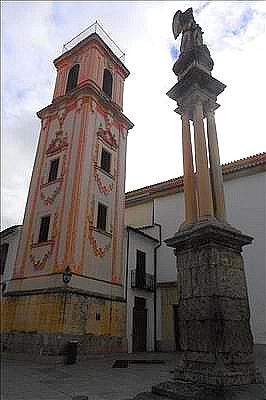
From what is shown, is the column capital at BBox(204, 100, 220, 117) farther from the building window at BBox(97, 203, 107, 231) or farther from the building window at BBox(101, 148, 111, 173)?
the building window at BBox(101, 148, 111, 173)

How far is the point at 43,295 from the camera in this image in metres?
13.8

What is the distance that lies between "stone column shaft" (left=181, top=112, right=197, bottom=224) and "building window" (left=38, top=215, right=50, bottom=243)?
10.5 m

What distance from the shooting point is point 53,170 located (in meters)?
17.9

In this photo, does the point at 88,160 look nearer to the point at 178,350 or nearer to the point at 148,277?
the point at 148,277

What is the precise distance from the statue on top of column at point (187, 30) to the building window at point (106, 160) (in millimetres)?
10368

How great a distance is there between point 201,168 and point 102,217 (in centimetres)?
1066

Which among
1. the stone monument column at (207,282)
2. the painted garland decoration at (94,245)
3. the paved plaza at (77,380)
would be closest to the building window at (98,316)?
the paved plaza at (77,380)

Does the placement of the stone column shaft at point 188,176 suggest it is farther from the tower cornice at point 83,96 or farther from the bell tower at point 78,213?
the tower cornice at point 83,96

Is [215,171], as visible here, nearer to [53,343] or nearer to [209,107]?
[209,107]

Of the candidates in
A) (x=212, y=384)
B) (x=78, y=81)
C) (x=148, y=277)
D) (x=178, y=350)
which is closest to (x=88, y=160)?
(x=78, y=81)

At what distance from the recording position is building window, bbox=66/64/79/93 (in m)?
20.1

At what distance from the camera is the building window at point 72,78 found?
20.1 metres

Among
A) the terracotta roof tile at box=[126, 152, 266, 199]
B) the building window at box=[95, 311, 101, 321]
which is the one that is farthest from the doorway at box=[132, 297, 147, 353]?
the terracotta roof tile at box=[126, 152, 266, 199]

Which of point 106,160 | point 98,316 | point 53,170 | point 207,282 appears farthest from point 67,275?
point 207,282
